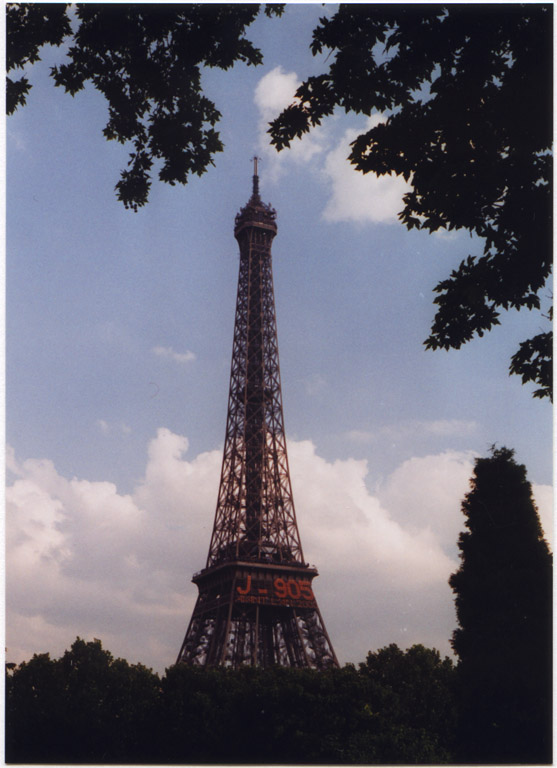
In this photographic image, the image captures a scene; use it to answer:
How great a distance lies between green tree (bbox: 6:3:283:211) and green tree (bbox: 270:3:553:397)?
7.24 feet

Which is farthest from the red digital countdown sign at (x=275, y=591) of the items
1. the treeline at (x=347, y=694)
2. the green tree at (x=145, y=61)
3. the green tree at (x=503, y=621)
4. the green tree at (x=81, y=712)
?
the green tree at (x=145, y=61)

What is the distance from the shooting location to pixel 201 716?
3884 cm

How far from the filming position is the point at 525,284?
934 centimetres

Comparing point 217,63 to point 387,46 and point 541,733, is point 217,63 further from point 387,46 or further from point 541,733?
point 541,733

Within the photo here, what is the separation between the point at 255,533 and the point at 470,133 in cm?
6018

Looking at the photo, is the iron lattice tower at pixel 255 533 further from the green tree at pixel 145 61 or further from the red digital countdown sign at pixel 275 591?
the green tree at pixel 145 61

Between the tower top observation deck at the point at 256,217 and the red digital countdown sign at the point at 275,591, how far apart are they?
39627 mm

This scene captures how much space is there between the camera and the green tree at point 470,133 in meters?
9.03

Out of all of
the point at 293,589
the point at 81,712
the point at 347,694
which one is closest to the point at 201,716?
the point at 81,712

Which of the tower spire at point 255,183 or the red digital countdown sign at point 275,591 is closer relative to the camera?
the red digital countdown sign at point 275,591

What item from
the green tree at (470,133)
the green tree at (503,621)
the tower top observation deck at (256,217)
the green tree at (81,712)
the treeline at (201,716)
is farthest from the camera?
the tower top observation deck at (256,217)

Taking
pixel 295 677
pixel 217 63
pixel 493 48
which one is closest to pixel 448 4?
pixel 493 48

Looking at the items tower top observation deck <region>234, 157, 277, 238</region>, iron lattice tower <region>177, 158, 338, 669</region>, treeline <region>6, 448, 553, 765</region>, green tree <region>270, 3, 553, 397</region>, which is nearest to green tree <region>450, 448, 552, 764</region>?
treeline <region>6, 448, 553, 765</region>

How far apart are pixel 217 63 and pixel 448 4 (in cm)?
375
